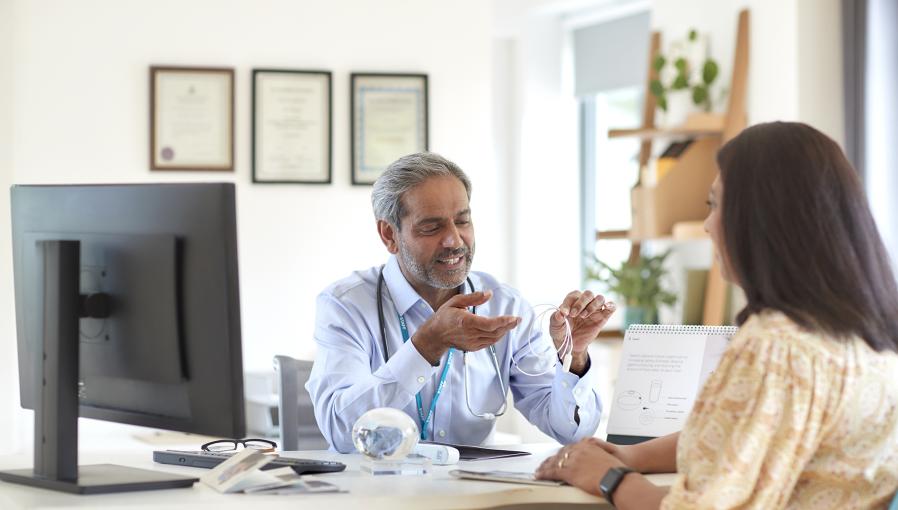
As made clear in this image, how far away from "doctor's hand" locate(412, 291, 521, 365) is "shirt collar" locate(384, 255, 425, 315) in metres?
0.34

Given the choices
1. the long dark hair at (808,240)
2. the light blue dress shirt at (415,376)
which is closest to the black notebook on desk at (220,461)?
the light blue dress shirt at (415,376)

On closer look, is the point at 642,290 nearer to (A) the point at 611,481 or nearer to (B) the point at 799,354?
(A) the point at 611,481

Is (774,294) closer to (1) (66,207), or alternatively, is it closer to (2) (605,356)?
(1) (66,207)

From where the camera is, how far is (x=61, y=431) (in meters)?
1.81

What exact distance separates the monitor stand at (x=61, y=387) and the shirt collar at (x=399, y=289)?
892mm

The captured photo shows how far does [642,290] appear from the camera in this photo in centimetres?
498

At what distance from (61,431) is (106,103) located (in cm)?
285

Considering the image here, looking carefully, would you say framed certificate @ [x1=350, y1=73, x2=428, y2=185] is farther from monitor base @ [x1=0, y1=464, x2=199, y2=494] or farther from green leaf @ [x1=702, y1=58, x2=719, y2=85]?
monitor base @ [x1=0, y1=464, x2=199, y2=494]

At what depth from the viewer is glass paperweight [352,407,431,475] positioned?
1.94 m

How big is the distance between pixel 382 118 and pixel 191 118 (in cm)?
76

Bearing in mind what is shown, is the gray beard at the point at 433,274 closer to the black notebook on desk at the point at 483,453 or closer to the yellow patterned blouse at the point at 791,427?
the black notebook on desk at the point at 483,453

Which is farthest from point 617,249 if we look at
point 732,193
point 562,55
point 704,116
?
point 732,193

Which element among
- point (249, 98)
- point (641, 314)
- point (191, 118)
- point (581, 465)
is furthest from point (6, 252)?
point (581, 465)

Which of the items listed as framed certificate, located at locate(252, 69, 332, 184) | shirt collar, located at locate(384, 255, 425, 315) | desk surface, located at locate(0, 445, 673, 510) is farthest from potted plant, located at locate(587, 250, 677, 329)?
desk surface, located at locate(0, 445, 673, 510)
